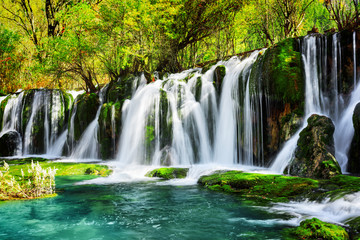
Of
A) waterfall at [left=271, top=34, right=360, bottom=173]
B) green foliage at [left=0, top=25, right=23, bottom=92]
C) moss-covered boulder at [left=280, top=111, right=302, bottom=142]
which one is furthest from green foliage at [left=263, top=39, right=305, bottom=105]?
green foliage at [left=0, top=25, right=23, bottom=92]

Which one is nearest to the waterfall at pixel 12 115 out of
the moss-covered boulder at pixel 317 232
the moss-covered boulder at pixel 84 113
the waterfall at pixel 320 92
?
the moss-covered boulder at pixel 84 113

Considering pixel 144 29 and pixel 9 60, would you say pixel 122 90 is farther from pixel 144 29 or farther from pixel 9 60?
pixel 9 60

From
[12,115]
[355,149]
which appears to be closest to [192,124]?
[355,149]

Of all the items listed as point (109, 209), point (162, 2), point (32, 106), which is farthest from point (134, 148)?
point (32, 106)

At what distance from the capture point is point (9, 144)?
23312 millimetres

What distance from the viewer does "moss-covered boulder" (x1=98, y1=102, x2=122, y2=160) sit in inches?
733

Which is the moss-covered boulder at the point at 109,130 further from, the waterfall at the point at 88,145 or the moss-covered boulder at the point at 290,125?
the moss-covered boulder at the point at 290,125

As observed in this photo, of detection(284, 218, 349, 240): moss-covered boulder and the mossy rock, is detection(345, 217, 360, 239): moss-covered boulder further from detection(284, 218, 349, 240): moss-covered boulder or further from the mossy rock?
the mossy rock

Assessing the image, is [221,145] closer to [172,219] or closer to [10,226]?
[172,219]

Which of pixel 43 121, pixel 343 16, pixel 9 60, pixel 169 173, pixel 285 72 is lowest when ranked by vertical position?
pixel 169 173

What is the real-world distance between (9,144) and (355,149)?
24.0 metres

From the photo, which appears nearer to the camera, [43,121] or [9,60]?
[43,121]

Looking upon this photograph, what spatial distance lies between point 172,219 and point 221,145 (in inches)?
345

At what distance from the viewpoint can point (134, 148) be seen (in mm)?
16547
